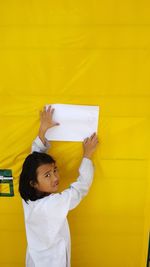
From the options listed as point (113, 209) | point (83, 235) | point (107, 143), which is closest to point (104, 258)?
point (83, 235)

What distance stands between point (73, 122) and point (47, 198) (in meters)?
0.37

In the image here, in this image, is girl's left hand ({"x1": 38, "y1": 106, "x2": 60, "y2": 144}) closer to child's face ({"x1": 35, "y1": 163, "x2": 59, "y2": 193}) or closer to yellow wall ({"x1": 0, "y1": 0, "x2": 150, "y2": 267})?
yellow wall ({"x1": 0, "y1": 0, "x2": 150, "y2": 267})

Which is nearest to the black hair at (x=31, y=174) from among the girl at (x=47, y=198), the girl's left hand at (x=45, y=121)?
the girl at (x=47, y=198)

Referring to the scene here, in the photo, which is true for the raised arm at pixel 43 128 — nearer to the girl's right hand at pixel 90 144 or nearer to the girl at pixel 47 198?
the girl at pixel 47 198

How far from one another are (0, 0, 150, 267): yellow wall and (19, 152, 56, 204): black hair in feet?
0.50

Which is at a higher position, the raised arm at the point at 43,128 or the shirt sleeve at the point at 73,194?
the raised arm at the point at 43,128

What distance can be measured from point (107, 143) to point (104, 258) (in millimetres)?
633

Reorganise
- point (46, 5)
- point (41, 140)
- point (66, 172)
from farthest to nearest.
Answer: point (66, 172), point (41, 140), point (46, 5)

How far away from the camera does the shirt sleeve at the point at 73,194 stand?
4.03 ft

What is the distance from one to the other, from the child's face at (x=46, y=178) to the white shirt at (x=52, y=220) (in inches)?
1.5

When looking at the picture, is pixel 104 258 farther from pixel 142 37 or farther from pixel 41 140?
pixel 142 37

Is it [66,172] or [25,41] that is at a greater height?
[25,41]

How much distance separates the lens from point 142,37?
1.24 meters

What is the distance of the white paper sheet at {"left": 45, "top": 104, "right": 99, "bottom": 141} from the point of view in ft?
4.37
